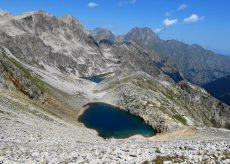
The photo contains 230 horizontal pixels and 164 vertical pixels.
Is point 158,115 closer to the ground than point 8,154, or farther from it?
farther from it

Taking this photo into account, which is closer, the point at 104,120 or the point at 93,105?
the point at 104,120

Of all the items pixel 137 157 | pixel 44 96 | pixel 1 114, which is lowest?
pixel 137 157

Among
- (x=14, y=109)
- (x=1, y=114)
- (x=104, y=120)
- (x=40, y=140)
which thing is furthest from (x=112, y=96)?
(x=40, y=140)

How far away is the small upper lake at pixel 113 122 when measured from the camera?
116 metres

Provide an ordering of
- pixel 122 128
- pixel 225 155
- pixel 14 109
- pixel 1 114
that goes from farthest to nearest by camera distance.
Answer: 1. pixel 122 128
2. pixel 14 109
3. pixel 1 114
4. pixel 225 155

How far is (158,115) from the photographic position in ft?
442

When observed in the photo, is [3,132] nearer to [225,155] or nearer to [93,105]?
[225,155]

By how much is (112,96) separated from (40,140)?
412ft

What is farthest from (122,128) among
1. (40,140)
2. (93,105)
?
(40,140)

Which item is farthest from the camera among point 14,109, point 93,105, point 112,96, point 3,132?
point 112,96

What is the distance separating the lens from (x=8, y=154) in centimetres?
3288

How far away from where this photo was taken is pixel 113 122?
131500 mm

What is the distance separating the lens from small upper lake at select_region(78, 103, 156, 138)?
116 m

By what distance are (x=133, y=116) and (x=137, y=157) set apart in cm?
11461
